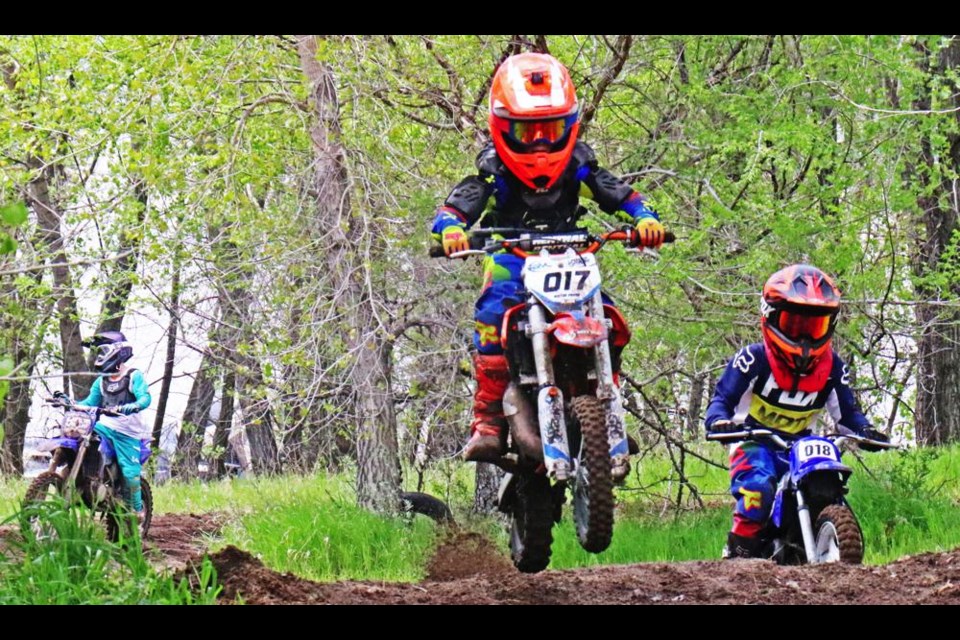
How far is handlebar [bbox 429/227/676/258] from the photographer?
6070 mm

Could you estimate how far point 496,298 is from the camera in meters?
6.46

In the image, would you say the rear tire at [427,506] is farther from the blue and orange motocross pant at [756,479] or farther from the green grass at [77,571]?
the green grass at [77,571]

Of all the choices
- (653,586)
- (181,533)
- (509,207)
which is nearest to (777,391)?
(653,586)

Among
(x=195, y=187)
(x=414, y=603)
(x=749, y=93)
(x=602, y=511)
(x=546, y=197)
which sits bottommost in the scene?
(x=414, y=603)

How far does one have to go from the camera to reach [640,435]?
1323cm

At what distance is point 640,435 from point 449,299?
12.9ft

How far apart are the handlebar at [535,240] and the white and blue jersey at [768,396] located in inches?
53.5

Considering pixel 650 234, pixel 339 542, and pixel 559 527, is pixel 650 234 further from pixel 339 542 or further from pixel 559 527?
pixel 559 527

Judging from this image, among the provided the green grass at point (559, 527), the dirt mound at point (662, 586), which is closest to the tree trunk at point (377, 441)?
the green grass at point (559, 527)

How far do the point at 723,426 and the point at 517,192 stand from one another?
1670mm

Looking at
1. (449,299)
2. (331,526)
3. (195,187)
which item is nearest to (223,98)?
(195,187)

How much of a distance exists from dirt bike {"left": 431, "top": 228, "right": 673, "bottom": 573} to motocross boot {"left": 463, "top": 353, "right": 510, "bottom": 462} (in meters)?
0.10

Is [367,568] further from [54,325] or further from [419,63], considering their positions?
[54,325]

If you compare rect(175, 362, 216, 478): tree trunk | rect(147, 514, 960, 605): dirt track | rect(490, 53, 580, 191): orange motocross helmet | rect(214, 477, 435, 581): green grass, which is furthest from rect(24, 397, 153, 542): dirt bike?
rect(175, 362, 216, 478): tree trunk
